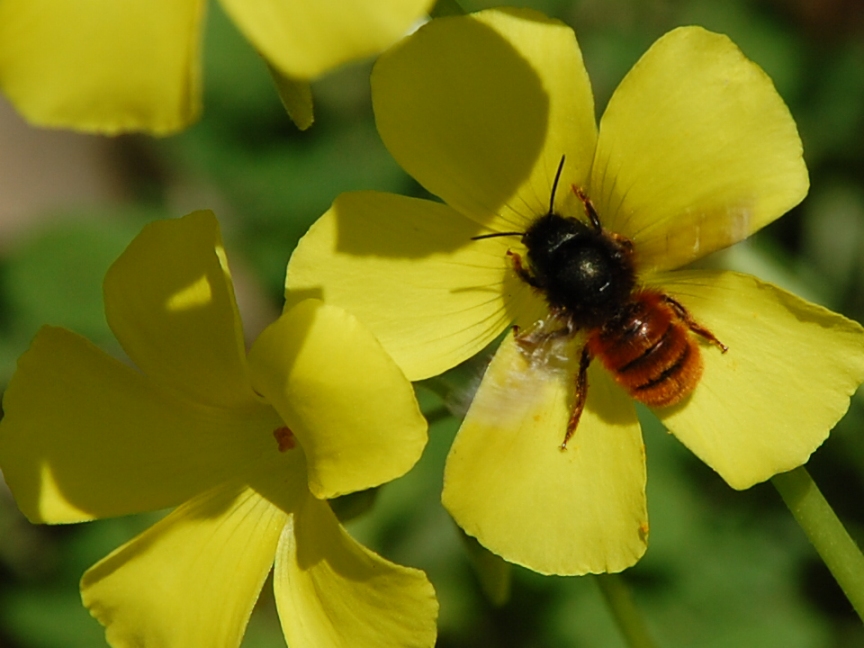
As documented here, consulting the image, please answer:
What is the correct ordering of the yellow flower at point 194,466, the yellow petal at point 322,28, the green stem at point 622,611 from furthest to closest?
1. the green stem at point 622,611
2. the yellow flower at point 194,466
3. the yellow petal at point 322,28

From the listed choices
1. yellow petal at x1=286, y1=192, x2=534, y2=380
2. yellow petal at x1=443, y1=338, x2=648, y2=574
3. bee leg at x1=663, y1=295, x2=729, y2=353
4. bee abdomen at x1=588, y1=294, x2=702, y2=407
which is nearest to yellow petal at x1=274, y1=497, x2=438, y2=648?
yellow petal at x1=443, y1=338, x2=648, y2=574

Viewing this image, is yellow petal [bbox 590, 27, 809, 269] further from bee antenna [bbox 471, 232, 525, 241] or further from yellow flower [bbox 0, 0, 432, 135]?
yellow flower [bbox 0, 0, 432, 135]

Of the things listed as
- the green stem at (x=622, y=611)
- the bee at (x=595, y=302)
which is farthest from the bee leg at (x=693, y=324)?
the green stem at (x=622, y=611)

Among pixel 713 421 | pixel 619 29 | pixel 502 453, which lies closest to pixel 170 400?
pixel 502 453

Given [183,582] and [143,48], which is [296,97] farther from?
[183,582]

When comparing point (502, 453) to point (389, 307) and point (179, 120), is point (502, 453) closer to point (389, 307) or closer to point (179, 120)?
point (389, 307)

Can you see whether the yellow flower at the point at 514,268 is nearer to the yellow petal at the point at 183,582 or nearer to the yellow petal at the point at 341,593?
the yellow petal at the point at 341,593
